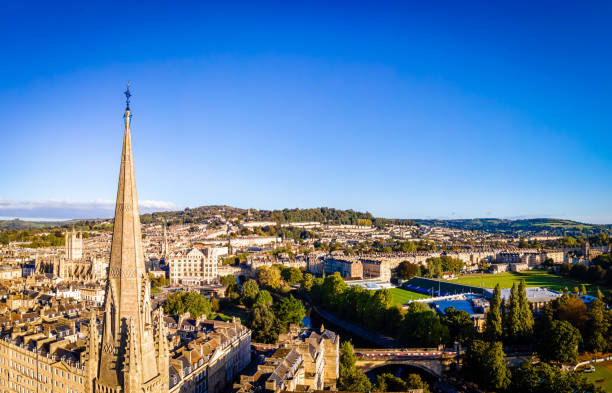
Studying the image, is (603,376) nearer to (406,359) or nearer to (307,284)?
(406,359)

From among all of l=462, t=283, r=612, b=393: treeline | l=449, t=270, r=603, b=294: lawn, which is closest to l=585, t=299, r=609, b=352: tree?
l=462, t=283, r=612, b=393: treeline

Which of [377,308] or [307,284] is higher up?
[377,308]

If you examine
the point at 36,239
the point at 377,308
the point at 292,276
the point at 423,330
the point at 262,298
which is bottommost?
the point at 292,276

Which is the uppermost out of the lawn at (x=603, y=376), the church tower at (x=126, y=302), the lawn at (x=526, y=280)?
the church tower at (x=126, y=302)

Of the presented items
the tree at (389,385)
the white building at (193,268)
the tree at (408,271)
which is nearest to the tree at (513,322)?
the tree at (389,385)

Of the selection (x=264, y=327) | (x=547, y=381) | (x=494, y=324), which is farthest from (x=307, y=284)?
(x=547, y=381)

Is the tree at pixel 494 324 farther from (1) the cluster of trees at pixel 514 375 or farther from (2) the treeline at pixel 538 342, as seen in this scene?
(1) the cluster of trees at pixel 514 375
